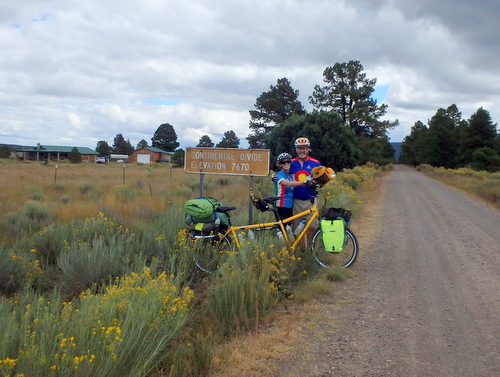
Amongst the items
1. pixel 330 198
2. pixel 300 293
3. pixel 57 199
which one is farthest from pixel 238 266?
pixel 57 199

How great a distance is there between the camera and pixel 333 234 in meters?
6.82

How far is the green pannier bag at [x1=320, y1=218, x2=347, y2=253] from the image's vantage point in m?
6.79

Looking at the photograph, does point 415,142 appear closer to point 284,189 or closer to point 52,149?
point 52,149

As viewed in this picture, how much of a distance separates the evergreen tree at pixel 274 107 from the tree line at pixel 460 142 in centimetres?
2396

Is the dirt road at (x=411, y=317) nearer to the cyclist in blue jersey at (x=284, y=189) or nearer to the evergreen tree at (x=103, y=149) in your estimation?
the cyclist in blue jersey at (x=284, y=189)

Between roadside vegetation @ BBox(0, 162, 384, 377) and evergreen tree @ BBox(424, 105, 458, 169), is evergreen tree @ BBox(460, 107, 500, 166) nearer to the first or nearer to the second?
evergreen tree @ BBox(424, 105, 458, 169)

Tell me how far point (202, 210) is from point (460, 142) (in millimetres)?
64267

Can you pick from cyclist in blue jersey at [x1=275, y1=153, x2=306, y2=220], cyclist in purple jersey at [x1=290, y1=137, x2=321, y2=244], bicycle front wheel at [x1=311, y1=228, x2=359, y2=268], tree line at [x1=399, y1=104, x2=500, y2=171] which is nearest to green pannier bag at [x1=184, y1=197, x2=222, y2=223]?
cyclist in blue jersey at [x1=275, y1=153, x2=306, y2=220]

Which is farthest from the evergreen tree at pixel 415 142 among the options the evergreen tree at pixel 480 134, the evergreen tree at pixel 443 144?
the evergreen tree at pixel 480 134

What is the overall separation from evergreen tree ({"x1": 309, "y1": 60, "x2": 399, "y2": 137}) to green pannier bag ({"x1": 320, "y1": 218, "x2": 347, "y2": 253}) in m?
41.5

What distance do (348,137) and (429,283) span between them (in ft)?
78.2

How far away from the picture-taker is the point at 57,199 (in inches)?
670

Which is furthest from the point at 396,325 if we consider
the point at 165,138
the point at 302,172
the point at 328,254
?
the point at 165,138

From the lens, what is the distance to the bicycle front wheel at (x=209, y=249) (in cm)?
702
